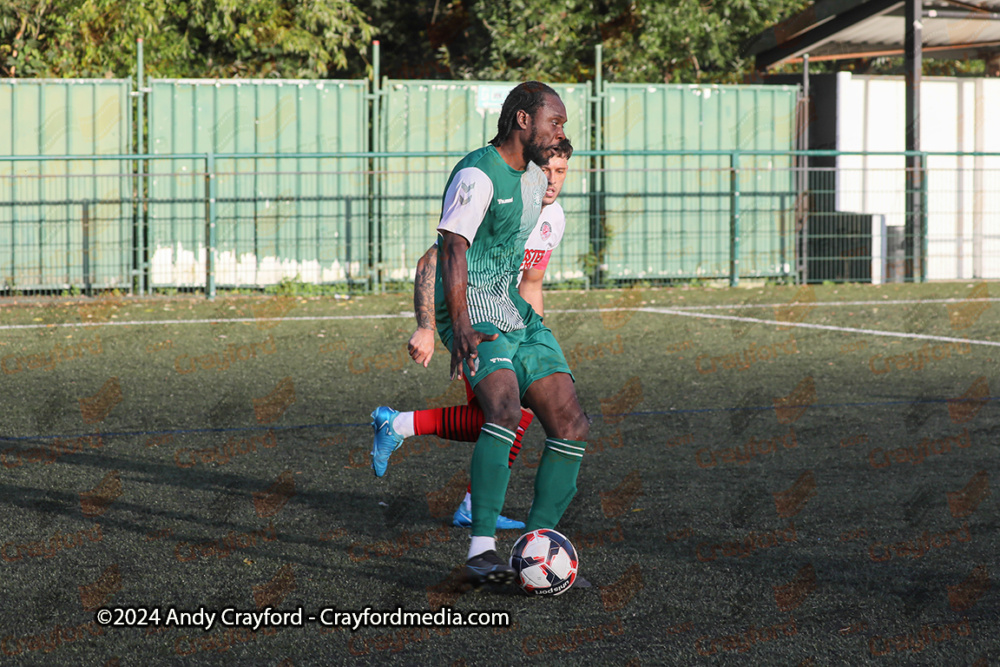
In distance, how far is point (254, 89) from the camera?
16109 mm

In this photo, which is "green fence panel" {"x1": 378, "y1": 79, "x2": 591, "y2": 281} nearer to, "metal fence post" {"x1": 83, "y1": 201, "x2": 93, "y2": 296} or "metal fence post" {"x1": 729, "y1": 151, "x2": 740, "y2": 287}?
"metal fence post" {"x1": 729, "y1": 151, "x2": 740, "y2": 287}

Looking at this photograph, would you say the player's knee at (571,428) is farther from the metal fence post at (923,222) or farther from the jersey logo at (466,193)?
the metal fence post at (923,222)

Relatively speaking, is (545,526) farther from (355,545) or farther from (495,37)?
(495,37)

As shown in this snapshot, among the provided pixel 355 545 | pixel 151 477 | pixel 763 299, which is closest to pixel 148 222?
pixel 763 299

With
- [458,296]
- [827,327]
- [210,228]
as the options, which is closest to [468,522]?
[458,296]

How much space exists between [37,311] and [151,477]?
30.6ft

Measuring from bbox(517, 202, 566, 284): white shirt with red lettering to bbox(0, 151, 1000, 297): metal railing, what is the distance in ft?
33.0

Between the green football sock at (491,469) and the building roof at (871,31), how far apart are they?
15.6m

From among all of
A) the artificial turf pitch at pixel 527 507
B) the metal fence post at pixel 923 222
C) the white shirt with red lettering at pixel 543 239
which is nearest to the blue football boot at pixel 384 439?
the artificial turf pitch at pixel 527 507

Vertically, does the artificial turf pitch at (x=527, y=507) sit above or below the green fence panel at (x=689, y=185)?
below

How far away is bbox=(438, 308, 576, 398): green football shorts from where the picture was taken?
3.98m

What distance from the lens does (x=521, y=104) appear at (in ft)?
13.4

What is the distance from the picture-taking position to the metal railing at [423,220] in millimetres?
15719

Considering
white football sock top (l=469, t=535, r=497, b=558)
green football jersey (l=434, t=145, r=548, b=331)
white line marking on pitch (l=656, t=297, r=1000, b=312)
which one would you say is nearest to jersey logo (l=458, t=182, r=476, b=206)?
green football jersey (l=434, t=145, r=548, b=331)
